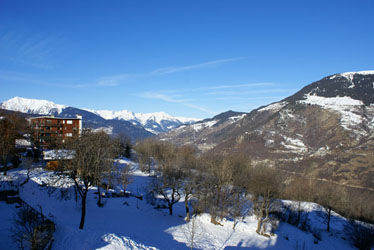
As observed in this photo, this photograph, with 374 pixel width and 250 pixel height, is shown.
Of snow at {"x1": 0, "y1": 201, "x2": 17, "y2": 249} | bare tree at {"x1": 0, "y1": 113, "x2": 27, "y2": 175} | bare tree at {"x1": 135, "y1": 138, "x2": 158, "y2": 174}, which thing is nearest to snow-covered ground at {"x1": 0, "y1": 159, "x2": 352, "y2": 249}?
snow at {"x1": 0, "y1": 201, "x2": 17, "y2": 249}

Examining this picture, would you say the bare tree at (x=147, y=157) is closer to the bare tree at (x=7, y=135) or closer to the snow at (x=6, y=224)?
the bare tree at (x=7, y=135)

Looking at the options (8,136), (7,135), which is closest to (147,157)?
(8,136)

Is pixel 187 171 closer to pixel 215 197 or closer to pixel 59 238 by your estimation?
pixel 215 197

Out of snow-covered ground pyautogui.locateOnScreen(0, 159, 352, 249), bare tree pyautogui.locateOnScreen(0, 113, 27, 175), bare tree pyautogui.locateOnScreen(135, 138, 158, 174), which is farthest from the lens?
bare tree pyautogui.locateOnScreen(135, 138, 158, 174)

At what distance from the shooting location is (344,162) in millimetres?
154125

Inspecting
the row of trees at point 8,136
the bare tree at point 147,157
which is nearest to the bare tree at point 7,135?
the row of trees at point 8,136

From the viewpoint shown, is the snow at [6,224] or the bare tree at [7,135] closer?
the snow at [6,224]

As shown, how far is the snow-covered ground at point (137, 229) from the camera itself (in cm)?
1847

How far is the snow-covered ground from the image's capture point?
60.6 feet

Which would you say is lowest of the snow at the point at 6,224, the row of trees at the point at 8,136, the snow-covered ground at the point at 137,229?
the snow-covered ground at the point at 137,229

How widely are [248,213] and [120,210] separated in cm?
2518

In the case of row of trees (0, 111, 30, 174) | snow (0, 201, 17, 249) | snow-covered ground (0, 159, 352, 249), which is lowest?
snow-covered ground (0, 159, 352, 249)

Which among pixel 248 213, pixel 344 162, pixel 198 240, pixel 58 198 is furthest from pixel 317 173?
pixel 58 198

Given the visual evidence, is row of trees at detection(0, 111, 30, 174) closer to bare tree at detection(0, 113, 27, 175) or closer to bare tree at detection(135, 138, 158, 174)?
bare tree at detection(0, 113, 27, 175)
